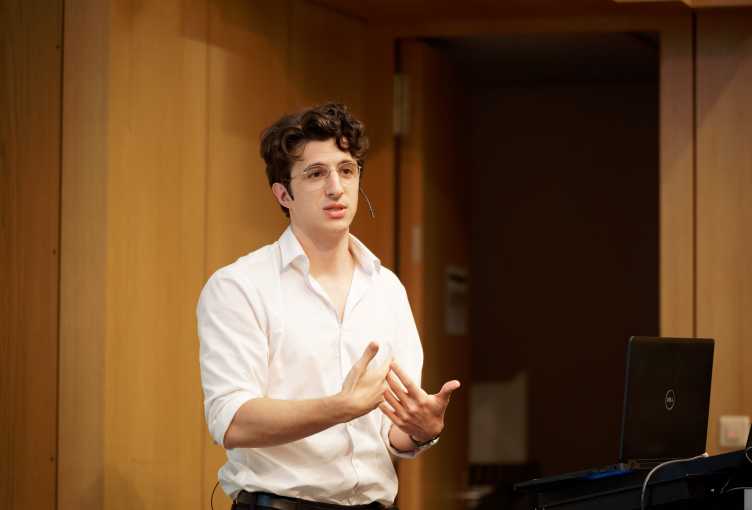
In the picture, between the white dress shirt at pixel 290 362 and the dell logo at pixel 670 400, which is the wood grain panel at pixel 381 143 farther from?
the dell logo at pixel 670 400

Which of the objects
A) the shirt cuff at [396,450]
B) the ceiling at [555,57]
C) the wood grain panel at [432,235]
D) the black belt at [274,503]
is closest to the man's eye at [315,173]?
the shirt cuff at [396,450]

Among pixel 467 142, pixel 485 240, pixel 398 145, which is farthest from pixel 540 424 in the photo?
pixel 398 145

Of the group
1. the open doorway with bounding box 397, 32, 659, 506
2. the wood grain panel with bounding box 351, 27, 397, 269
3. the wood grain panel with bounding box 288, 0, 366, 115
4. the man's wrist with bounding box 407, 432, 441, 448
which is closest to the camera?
the man's wrist with bounding box 407, 432, 441, 448

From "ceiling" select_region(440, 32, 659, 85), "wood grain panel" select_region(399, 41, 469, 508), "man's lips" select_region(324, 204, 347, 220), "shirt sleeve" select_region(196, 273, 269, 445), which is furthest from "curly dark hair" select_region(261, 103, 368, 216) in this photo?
"ceiling" select_region(440, 32, 659, 85)

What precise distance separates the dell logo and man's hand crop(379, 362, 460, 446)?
18.5 inches

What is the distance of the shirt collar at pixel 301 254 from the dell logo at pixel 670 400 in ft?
2.24

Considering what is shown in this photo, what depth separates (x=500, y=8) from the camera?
3.88m

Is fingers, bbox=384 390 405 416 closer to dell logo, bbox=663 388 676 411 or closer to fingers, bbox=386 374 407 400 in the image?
fingers, bbox=386 374 407 400

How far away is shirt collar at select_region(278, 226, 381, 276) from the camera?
2381mm

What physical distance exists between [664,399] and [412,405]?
21.5 inches

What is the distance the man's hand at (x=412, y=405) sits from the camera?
2242mm

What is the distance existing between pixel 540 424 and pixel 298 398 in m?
4.00

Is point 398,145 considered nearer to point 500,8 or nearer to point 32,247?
point 500,8

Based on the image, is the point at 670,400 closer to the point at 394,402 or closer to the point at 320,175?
the point at 394,402
